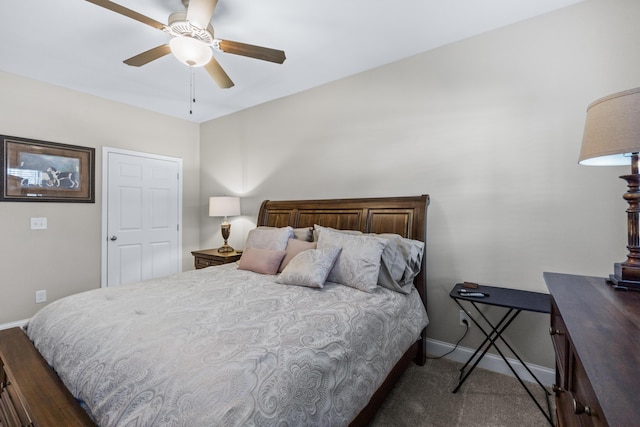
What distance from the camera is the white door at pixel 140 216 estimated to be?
3.72 m

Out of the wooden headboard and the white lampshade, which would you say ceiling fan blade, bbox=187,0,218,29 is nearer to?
the wooden headboard

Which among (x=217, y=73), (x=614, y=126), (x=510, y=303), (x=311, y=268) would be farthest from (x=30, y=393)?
(x=614, y=126)

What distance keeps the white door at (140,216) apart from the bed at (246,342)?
79.4 inches

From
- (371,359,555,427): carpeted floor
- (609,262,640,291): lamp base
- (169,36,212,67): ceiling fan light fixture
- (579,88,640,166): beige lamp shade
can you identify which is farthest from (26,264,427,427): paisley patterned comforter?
(169,36,212,67): ceiling fan light fixture

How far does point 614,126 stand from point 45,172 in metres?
4.75

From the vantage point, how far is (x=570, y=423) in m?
1.03

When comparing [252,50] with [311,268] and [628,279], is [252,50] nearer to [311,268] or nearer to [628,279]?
[311,268]

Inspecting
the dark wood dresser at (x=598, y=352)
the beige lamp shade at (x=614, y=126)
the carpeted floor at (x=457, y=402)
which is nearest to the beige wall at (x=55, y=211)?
the carpeted floor at (x=457, y=402)

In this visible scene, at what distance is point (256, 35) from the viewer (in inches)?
94.3

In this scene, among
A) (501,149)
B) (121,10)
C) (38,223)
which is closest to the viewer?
(121,10)

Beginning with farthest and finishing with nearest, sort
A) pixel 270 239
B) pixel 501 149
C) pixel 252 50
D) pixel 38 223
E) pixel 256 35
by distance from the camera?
pixel 38 223
pixel 270 239
pixel 256 35
pixel 501 149
pixel 252 50

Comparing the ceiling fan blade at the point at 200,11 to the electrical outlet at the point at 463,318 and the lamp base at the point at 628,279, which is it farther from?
the electrical outlet at the point at 463,318

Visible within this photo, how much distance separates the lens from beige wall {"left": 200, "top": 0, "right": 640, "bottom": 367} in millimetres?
1968

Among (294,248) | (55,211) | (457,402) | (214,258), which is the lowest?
(457,402)
